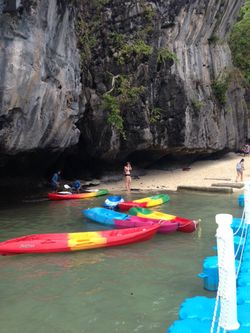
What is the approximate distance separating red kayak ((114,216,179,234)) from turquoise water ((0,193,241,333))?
0.20 m

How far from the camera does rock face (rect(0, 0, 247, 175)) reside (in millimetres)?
13812

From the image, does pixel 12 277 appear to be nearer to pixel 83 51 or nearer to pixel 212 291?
pixel 212 291

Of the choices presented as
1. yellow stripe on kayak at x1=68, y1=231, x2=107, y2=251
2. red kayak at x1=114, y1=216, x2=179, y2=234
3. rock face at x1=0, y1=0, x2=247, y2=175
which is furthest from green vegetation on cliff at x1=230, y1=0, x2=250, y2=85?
yellow stripe on kayak at x1=68, y1=231, x2=107, y2=251

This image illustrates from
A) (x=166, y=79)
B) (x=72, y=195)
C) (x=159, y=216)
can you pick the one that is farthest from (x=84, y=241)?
(x=166, y=79)

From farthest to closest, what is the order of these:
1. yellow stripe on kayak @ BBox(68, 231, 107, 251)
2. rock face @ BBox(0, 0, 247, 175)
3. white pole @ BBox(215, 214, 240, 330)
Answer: rock face @ BBox(0, 0, 247, 175) → yellow stripe on kayak @ BBox(68, 231, 107, 251) → white pole @ BBox(215, 214, 240, 330)

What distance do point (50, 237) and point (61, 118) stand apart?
708 centimetres

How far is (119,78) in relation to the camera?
21.9m

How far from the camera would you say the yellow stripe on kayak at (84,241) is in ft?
33.0

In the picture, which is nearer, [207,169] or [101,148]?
[101,148]

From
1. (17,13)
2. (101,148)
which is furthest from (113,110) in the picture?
(17,13)

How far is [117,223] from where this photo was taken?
12672 millimetres

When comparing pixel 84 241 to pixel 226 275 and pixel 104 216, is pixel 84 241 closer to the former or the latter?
pixel 104 216

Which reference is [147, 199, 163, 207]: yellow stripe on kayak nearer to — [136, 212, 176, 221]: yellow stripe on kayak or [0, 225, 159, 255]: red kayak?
[136, 212, 176, 221]: yellow stripe on kayak

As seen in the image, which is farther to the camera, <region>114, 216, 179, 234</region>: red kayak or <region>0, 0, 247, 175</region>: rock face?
<region>0, 0, 247, 175</region>: rock face
